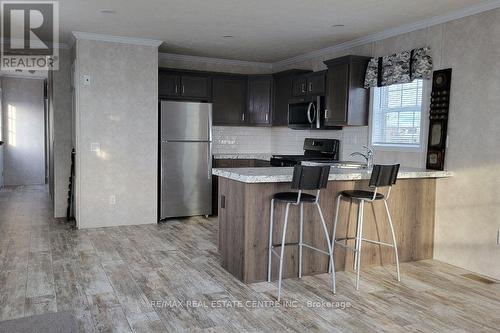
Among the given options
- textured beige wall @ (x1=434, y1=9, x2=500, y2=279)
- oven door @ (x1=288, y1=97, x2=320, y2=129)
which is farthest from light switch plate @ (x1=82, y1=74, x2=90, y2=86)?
textured beige wall @ (x1=434, y1=9, x2=500, y2=279)

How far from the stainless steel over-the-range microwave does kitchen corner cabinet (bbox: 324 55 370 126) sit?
325 millimetres

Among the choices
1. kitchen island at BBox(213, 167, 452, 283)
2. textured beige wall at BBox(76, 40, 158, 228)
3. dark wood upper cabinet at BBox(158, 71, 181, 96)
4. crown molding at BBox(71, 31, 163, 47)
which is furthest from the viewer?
dark wood upper cabinet at BBox(158, 71, 181, 96)

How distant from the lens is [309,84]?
6039mm

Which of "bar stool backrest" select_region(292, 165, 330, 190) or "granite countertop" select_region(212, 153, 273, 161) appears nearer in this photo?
"bar stool backrest" select_region(292, 165, 330, 190)

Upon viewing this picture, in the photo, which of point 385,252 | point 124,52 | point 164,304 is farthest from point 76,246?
point 385,252

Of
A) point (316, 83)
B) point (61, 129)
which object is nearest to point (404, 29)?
point (316, 83)

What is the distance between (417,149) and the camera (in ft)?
15.5

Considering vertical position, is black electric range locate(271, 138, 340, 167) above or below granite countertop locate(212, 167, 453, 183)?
above

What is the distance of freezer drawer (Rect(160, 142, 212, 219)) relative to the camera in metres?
6.08

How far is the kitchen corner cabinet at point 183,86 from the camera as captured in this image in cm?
644

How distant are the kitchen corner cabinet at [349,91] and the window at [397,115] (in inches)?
6.0

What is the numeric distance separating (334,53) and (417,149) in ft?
6.42

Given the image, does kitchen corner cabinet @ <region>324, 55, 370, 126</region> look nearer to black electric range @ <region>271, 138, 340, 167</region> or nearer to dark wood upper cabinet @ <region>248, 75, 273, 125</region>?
black electric range @ <region>271, 138, 340, 167</region>

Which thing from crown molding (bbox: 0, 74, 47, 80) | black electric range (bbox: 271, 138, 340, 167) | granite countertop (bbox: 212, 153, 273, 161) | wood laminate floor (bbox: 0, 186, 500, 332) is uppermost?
crown molding (bbox: 0, 74, 47, 80)
